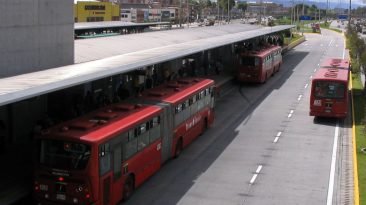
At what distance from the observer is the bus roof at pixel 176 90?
21219 mm

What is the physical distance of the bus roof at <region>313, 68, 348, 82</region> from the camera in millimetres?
28987

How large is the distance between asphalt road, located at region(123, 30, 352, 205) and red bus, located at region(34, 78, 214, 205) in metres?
1.05

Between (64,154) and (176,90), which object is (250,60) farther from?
(64,154)

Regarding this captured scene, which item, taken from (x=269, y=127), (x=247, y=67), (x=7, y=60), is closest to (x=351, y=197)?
(x=269, y=127)

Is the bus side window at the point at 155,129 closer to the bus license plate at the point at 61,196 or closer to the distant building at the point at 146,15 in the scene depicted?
the bus license plate at the point at 61,196

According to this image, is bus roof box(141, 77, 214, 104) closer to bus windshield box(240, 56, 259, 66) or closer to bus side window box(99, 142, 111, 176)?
bus side window box(99, 142, 111, 176)

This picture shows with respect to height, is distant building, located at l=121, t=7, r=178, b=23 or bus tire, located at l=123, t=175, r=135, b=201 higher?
distant building, located at l=121, t=7, r=178, b=23

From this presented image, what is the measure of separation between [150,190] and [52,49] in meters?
7.92

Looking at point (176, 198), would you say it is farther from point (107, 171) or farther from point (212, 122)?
point (212, 122)

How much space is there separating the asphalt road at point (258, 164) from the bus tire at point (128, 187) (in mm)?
253

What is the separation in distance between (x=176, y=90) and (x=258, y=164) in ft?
15.4

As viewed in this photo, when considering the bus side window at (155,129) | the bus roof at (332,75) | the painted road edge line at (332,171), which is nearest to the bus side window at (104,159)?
the bus side window at (155,129)

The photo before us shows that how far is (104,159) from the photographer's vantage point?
14875 millimetres

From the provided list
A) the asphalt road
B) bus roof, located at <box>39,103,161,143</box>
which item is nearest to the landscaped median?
the asphalt road
